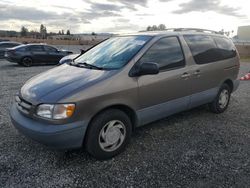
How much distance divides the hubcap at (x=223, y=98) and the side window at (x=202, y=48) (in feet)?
2.72

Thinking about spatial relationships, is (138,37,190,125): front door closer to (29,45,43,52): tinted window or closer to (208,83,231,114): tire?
(208,83,231,114): tire

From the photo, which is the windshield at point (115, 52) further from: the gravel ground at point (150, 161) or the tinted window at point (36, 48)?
the tinted window at point (36, 48)

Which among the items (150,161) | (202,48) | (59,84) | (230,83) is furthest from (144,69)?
(230,83)

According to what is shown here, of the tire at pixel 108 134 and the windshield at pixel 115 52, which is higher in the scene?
the windshield at pixel 115 52

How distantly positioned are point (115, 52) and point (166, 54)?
33.4 inches

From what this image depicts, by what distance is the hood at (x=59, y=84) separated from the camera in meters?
2.93

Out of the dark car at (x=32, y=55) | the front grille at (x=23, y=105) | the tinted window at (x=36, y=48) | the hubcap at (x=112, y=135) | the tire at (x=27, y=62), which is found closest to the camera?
the front grille at (x=23, y=105)

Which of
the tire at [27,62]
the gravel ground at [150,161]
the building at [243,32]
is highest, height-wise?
the building at [243,32]

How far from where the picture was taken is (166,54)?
3.90m

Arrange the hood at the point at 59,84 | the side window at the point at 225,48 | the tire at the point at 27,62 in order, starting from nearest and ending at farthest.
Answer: the hood at the point at 59,84 < the side window at the point at 225,48 < the tire at the point at 27,62

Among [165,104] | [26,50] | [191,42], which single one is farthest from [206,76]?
[26,50]

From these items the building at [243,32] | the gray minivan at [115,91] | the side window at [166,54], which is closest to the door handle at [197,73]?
the gray minivan at [115,91]

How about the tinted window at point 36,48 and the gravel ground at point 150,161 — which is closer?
the gravel ground at point 150,161

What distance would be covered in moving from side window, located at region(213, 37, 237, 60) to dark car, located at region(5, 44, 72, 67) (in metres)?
11.5
